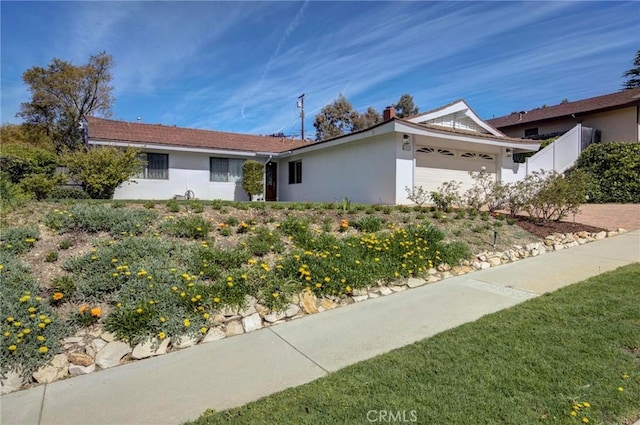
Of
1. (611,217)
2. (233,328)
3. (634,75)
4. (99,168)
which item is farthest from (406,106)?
(233,328)

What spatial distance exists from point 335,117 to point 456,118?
26.8 metres

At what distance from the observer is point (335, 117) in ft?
135

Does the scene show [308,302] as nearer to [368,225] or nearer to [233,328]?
[233,328]

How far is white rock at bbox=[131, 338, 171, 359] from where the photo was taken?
372 cm

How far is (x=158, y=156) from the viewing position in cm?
1589

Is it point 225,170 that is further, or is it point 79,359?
point 225,170

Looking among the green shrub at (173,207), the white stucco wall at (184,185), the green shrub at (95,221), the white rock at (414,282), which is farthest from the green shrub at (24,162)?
the white rock at (414,282)

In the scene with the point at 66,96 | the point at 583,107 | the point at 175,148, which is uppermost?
the point at 66,96

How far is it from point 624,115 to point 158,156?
2532 cm

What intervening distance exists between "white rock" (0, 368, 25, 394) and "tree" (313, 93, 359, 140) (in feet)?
128

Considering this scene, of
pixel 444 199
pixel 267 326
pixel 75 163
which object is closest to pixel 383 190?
pixel 444 199

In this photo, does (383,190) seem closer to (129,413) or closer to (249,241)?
(249,241)

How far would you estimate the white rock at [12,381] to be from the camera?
124 inches

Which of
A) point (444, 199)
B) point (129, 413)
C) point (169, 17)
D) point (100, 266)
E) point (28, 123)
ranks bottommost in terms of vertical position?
point (129, 413)
